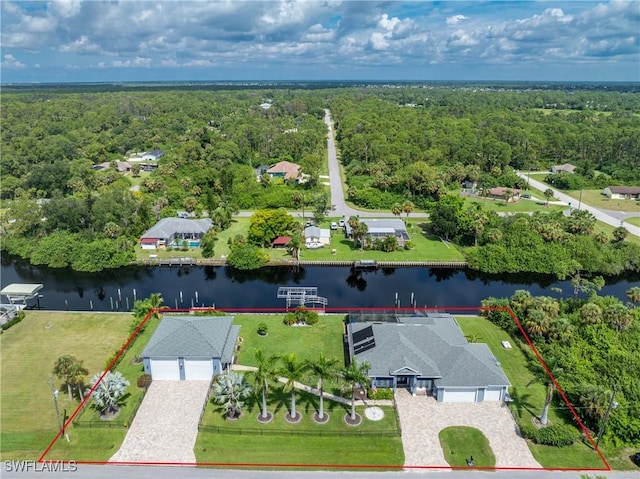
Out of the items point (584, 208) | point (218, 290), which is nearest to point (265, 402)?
point (218, 290)

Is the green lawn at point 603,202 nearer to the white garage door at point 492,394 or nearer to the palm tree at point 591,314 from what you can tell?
the palm tree at point 591,314

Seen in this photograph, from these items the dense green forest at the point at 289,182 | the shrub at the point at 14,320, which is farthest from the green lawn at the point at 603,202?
the shrub at the point at 14,320

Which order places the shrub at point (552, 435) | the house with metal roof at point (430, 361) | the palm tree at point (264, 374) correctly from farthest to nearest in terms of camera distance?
the house with metal roof at point (430, 361) < the palm tree at point (264, 374) < the shrub at point (552, 435)

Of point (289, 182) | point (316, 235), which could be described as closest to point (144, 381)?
point (316, 235)

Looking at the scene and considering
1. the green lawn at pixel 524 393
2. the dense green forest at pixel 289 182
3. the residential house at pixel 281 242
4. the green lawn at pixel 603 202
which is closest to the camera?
the green lawn at pixel 524 393

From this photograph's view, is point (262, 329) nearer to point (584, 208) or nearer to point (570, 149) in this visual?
point (584, 208)

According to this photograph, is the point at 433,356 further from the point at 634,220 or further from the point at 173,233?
the point at 634,220

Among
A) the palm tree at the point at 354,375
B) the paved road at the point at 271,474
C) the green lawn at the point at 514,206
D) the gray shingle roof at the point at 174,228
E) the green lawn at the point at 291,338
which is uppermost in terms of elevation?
the palm tree at the point at 354,375
